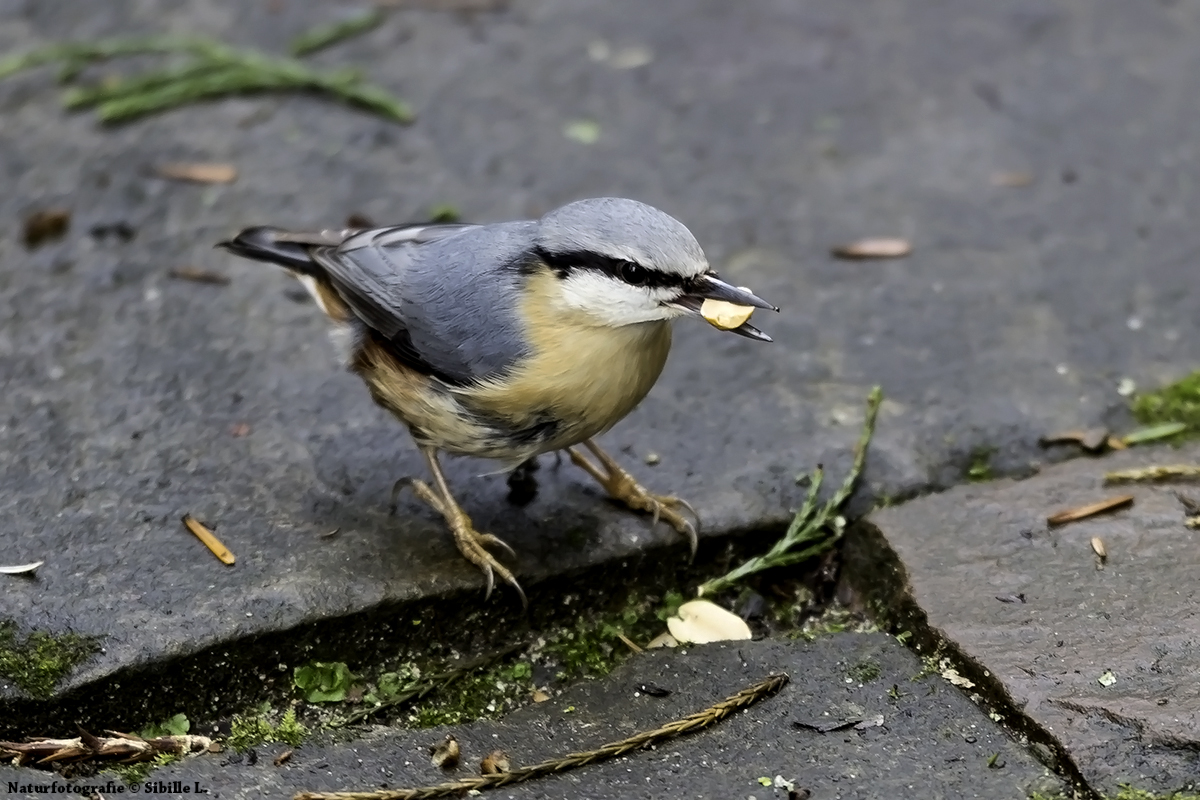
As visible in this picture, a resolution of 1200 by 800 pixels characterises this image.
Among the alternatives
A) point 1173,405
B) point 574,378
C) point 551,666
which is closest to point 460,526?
point 551,666

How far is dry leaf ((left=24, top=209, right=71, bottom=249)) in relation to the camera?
4352 mm

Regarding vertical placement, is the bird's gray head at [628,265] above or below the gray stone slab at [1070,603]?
above

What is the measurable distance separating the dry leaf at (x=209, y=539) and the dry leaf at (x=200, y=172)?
6.05ft

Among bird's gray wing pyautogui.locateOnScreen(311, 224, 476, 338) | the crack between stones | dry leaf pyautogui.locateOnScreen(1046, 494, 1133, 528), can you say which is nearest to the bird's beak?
the crack between stones

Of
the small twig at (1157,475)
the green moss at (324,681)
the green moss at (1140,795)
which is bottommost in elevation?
the green moss at (324,681)

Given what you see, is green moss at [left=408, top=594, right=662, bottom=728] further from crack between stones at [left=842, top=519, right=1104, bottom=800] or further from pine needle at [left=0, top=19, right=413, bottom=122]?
pine needle at [left=0, top=19, right=413, bottom=122]

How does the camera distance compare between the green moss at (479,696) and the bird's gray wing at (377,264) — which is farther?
the bird's gray wing at (377,264)

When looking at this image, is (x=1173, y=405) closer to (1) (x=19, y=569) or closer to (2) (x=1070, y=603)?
(2) (x=1070, y=603)

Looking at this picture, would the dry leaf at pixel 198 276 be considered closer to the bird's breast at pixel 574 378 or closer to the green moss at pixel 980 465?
the bird's breast at pixel 574 378

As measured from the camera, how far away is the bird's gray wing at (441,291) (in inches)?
124

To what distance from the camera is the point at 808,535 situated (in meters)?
3.31

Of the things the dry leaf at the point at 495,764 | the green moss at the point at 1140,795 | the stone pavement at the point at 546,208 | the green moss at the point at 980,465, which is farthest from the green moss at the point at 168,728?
the green moss at the point at 980,465

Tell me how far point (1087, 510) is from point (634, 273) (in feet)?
4.34

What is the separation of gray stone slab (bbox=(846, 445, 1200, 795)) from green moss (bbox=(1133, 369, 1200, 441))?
0.19 meters
